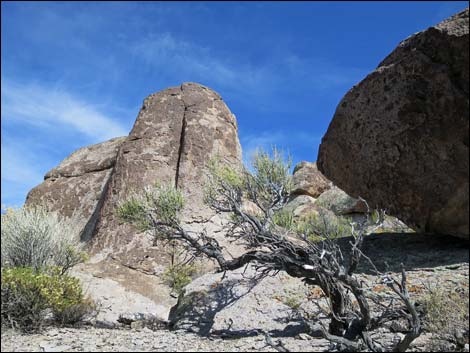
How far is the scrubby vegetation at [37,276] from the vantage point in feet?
21.5

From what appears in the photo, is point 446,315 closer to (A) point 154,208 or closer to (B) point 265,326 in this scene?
(B) point 265,326

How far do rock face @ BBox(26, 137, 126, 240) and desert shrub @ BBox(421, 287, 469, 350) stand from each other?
33.5 feet

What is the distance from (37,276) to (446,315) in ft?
19.2

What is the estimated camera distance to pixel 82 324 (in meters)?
7.78

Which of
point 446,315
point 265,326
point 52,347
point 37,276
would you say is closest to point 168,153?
point 37,276

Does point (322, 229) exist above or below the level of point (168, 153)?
below

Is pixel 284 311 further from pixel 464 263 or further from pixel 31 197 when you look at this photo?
pixel 31 197

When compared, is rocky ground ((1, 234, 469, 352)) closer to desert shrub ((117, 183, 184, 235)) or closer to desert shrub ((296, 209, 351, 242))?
desert shrub ((296, 209, 351, 242))

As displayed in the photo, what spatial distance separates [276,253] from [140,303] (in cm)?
439

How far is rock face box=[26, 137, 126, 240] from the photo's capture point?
14828 millimetres

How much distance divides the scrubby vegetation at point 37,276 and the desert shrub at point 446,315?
17.6ft

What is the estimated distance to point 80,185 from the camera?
15.7 meters

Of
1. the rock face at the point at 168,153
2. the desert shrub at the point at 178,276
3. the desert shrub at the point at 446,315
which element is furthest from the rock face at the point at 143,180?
the desert shrub at the point at 446,315

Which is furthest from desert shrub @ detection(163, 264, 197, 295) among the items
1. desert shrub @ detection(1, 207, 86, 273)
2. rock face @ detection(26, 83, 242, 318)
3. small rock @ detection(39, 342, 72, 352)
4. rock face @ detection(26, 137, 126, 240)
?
small rock @ detection(39, 342, 72, 352)
